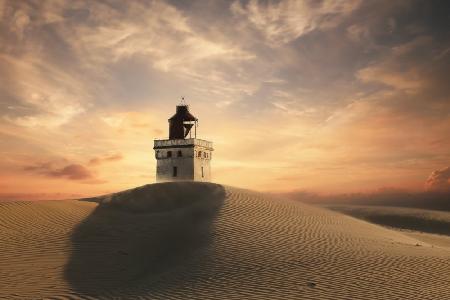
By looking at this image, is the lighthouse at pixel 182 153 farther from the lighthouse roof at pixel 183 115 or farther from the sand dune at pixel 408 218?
the sand dune at pixel 408 218

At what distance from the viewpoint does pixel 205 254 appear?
16.8m

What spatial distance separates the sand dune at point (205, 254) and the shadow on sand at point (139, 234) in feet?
0.21

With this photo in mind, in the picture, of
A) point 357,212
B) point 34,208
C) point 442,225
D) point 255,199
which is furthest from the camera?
point 357,212

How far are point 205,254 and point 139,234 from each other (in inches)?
253

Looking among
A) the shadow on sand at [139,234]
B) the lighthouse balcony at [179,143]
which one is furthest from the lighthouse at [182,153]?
the shadow on sand at [139,234]

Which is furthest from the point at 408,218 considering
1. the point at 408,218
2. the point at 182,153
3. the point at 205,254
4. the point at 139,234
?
the point at 205,254

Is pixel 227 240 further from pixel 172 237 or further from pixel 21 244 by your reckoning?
pixel 21 244

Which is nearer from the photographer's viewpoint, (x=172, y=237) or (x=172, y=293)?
(x=172, y=293)

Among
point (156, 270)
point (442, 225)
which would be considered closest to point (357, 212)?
point (442, 225)

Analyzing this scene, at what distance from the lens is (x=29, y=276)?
16.3 metres

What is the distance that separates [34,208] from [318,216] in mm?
17866

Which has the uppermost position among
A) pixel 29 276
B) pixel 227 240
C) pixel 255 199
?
pixel 255 199

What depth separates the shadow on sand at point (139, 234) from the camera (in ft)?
53.9

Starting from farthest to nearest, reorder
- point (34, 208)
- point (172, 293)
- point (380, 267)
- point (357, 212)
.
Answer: point (357, 212) → point (34, 208) → point (380, 267) → point (172, 293)
